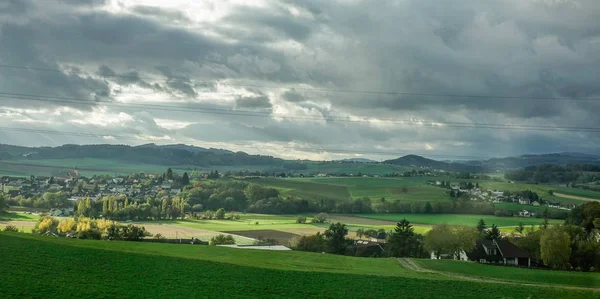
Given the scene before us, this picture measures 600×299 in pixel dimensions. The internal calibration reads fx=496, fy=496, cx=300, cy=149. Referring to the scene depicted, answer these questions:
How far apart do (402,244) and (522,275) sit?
26223mm

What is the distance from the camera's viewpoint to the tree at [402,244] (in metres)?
70.0

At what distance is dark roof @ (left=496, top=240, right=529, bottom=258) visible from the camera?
6303cm

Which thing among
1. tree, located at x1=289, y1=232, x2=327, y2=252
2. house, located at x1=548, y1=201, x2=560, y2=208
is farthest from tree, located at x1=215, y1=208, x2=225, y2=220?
house, located at x1=548, y1=201, x2=560, y2=208

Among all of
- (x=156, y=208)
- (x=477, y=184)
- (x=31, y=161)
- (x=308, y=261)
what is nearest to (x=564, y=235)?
(x=308, y=261)

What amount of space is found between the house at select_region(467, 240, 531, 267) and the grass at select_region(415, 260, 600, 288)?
42.6ft

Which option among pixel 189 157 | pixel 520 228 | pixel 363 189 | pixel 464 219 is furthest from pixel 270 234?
pixel 189 157

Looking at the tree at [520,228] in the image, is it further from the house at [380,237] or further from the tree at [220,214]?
the tree at [220,214]

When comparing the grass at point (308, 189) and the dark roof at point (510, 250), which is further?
the grass at point (308, 189)

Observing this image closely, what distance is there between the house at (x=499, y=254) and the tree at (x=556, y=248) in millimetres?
3331

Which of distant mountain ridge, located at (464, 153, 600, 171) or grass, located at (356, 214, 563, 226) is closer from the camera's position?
grass, located at (356, 214, 563, 226)

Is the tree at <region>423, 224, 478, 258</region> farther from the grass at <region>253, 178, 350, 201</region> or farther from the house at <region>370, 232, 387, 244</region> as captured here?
the grass at <region>253, 178, 350, 201</region>

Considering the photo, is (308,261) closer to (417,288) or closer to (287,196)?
(417,288)

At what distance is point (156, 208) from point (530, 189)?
2713 inches

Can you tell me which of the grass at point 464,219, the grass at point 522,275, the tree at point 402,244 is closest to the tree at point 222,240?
the tree at point 402,244
